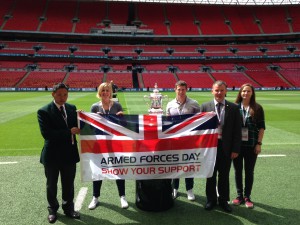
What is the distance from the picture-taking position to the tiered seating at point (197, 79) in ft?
164

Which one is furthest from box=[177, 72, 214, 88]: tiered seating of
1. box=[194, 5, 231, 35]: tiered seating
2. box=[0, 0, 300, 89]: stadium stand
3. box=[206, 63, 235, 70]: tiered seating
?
box=[194, 5, 231, 35]: tiered seating

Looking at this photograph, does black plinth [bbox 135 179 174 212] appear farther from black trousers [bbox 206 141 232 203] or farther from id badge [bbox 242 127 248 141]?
id badge [bbox 242 127 248 141]

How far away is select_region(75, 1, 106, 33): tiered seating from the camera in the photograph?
6081 centimetres

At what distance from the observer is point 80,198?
16.3ft

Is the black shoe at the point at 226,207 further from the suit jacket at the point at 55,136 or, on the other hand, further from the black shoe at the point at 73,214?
the suit jacket at the point at 55,136

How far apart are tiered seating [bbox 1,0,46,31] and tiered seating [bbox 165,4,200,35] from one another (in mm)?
30418

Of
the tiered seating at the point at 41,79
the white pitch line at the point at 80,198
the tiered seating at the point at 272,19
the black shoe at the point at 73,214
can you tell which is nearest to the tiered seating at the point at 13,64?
the tiered seating at the point at 41,79

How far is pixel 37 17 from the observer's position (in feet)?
197

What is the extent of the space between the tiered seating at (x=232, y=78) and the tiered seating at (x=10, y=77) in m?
37.9

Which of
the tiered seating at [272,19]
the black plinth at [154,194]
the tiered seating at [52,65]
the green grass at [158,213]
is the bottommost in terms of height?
the green grass at [158,213]

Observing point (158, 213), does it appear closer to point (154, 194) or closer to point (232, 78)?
point (154, 194)

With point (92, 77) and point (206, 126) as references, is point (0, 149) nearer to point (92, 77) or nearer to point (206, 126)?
point (206, 126)

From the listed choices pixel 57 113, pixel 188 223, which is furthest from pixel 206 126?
pixel 57 113

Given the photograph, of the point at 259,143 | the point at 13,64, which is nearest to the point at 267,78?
the point at 13,64
